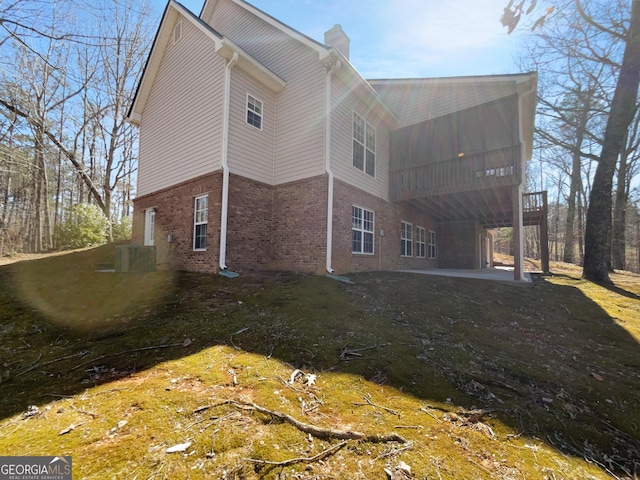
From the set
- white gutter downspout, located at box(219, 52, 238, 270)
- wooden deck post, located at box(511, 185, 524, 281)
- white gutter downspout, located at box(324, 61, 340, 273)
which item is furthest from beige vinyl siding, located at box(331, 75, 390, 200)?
wooden deck post, located at box(511, 185, 524, 281)

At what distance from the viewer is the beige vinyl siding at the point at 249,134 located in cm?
852

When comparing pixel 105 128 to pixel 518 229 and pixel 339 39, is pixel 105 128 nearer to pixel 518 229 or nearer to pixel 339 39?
pixel 339 39

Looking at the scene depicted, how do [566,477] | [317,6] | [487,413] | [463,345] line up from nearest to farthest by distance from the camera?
[566,477] → [487,413] → [463,345] → [317,6]

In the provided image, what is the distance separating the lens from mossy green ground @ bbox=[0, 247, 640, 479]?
2.02 m

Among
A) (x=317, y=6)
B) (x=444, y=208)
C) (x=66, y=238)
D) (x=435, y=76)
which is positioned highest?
(x=317, y=6)

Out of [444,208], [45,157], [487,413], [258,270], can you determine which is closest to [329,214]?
[258,270]

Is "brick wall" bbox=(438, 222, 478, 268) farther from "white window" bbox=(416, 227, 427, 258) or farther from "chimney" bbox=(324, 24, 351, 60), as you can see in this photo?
"chimney" bbox=(324, 24, 351, 60)

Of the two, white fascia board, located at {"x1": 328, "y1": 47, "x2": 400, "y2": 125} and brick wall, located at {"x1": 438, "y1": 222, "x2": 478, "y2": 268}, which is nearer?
white fascia board, located at {"x1": 328, "y1": 47, "x2": 400, "y2": 125}

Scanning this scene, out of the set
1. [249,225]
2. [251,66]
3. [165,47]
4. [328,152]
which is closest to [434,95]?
[328,152]

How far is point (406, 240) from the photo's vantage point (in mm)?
13375

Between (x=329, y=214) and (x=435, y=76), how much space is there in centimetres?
792

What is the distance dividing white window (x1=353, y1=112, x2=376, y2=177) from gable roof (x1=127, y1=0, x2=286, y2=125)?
2.90 metres

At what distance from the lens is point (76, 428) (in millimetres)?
2238

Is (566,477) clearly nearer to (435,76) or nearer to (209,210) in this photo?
(209,210)
